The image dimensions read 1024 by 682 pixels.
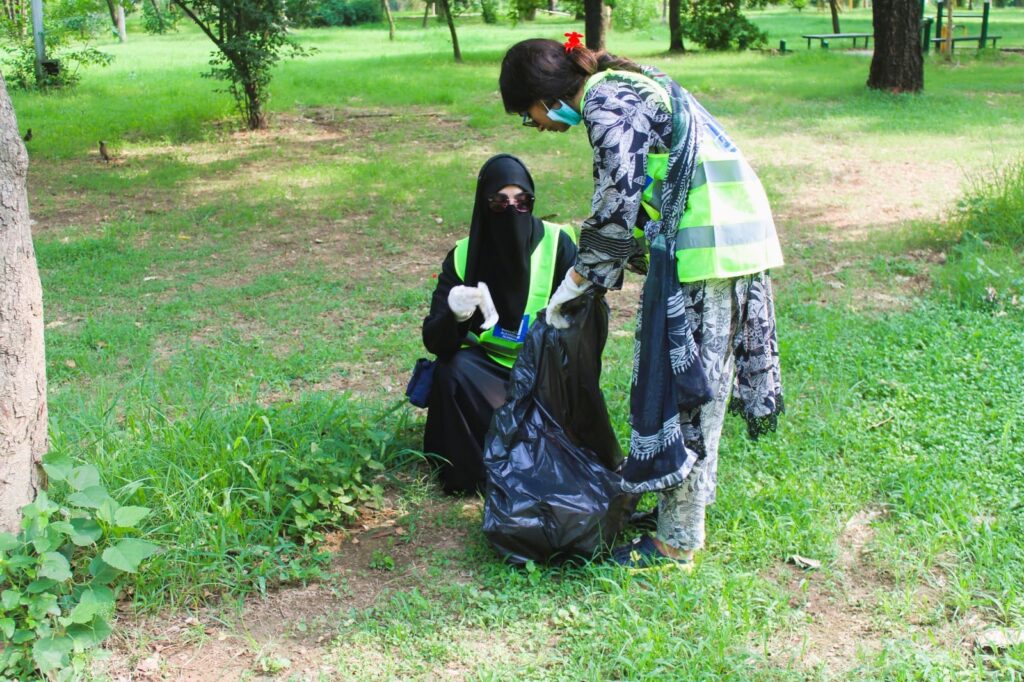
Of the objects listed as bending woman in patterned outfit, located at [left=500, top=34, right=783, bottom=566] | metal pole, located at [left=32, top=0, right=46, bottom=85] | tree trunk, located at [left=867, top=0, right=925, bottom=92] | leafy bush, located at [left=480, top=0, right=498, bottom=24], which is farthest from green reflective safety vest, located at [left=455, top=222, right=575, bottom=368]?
leafy bush, located at [left=480, top=0, right=498, bottom=24]

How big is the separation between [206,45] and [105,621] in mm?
24034

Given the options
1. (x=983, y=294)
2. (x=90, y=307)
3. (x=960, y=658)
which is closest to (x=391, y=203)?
(x=90, y=307)

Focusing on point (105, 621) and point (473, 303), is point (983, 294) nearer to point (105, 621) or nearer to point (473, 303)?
point (473, 303)

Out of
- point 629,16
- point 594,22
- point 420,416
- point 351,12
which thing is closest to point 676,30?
point 594,22

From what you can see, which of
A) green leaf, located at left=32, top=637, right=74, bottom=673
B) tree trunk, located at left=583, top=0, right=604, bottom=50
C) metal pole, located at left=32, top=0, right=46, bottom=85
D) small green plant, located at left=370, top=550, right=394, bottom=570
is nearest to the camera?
green leaf, located at left=32, top=637, right=74, bottom=673

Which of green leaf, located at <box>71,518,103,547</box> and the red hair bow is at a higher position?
the red hair bow

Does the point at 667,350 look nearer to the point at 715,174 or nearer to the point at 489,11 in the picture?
the point at 715,174

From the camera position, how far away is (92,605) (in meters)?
2.79

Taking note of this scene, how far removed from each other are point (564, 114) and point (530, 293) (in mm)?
928

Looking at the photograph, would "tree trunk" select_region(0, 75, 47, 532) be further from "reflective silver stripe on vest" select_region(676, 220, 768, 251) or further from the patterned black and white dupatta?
"reflective silver stripe on vest" select_region(676, 220, 768, 251)

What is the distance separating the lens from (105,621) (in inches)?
112

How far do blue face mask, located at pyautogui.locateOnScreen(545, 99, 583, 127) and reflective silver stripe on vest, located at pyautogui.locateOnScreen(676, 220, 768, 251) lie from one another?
47 cm

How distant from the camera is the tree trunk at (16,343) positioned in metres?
2.99

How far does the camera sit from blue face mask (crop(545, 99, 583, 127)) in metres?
2.95
